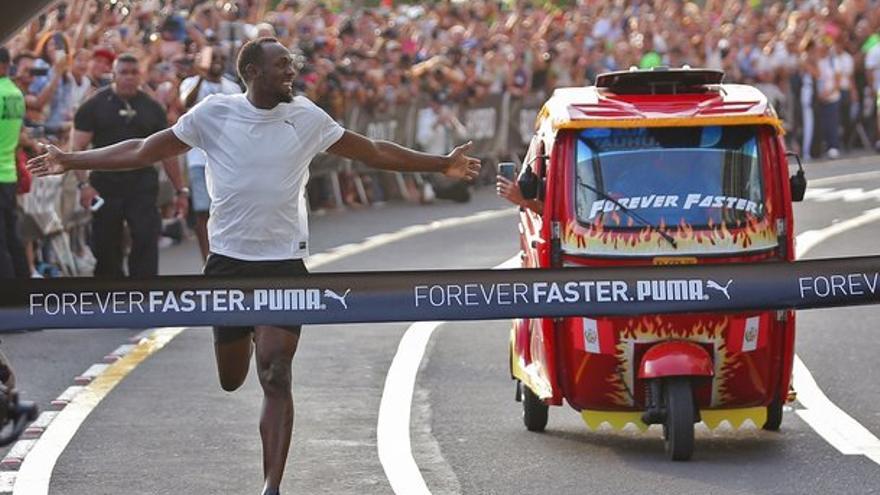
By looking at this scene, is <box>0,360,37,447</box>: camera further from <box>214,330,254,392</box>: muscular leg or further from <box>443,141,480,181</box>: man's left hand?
<box>443,141,480,181</box>: man's left hand

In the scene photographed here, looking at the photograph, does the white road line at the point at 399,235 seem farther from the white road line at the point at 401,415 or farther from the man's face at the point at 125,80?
the white road line at the point at 401,415

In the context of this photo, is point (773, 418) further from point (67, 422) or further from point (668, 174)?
point (67, 422)

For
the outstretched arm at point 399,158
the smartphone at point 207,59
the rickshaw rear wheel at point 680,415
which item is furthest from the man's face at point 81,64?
the outstretched arm at point 399,158

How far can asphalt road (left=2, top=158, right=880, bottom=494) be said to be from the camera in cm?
1070

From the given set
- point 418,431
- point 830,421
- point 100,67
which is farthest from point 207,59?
point 830,421

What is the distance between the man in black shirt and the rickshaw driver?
22.8 ft

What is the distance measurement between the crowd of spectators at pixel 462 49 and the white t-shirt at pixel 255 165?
876 centimetres

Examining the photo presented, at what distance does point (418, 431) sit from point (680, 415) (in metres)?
1.78

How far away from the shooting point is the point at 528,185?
11594 mm

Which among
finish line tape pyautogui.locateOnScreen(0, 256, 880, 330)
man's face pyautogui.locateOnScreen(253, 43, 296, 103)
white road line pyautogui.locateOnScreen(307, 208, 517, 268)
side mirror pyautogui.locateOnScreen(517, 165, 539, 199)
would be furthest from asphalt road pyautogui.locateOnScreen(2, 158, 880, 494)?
white road line pyautogui.locateOnScreen(307, 208, 517, 268)

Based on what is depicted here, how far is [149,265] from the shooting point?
17188 millimetres

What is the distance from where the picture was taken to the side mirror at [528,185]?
11586 mm

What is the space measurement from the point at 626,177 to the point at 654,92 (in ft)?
2.20

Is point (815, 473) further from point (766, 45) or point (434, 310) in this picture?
point (766, 45)
